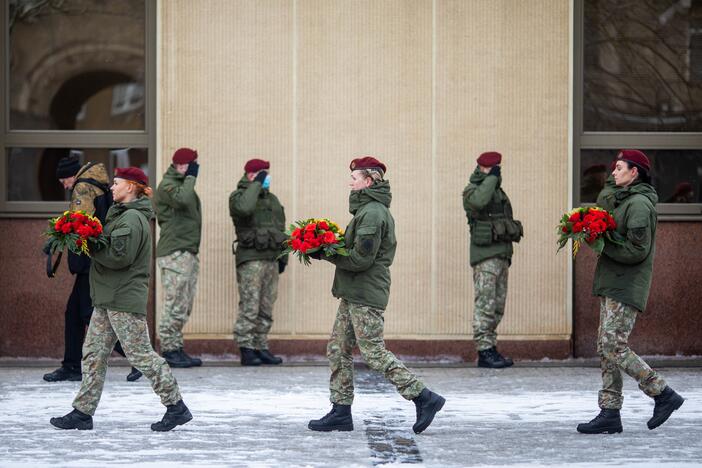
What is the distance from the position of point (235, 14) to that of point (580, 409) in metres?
5.26

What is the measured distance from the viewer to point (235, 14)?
12.2 metres

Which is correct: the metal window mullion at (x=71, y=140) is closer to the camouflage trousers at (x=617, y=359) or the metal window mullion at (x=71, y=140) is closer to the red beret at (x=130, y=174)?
the red beret at (x=130, y=174)

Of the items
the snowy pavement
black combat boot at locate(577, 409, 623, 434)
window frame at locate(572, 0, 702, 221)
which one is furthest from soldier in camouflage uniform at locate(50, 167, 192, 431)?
window frame at locate(572, 0, 702, 221)

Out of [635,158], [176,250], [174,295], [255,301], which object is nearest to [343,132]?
[255,301]

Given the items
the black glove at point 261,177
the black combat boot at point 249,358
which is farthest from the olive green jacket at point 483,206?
the black combat boot at point 249,358

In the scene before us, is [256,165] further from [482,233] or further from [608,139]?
[608,139]

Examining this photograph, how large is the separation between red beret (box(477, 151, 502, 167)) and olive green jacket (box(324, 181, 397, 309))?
124 inches

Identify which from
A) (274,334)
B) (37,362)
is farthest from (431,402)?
(37,362)

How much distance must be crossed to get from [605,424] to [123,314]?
134 inches

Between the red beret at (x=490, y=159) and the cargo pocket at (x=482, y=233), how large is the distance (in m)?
0.56

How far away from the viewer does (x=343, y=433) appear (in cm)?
854

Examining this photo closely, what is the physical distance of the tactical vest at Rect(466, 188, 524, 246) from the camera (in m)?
11.7

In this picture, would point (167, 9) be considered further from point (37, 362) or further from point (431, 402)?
point (431, 402)

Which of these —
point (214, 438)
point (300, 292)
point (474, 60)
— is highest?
point (474, 60)
